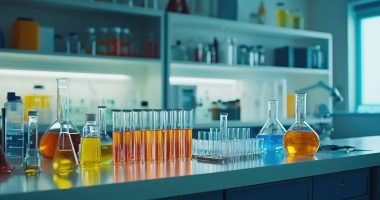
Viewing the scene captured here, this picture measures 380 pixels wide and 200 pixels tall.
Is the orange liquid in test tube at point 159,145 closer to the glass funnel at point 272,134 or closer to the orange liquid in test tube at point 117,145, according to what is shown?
the orange liquid in test tube at point 117,145

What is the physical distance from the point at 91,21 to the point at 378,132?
2.65 meters

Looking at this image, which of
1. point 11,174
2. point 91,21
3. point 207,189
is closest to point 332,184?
point 207,189

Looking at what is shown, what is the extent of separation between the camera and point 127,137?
4.21 feet

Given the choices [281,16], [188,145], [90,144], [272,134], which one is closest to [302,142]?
[272,134]

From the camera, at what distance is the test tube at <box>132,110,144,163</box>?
1.30m

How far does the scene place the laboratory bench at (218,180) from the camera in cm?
94

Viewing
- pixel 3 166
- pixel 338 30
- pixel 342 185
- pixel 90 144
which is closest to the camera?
pixel 3 166

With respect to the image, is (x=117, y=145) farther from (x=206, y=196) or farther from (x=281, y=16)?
(x=281, y=16)

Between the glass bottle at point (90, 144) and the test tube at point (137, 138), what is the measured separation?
4.6 inches

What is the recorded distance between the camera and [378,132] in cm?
375

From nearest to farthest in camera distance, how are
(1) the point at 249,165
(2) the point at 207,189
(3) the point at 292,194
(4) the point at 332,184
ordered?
(2) the point at 207,189, (1) the point at 249,165, (3) the point at 292,194, (4) the point at 332,184

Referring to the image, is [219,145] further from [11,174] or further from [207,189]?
[11,174]

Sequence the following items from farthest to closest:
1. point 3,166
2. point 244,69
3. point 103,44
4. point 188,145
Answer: point 244,69 → point 103,44 → point 188,145 → point 3,166

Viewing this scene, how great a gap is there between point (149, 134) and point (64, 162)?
0.94ft
